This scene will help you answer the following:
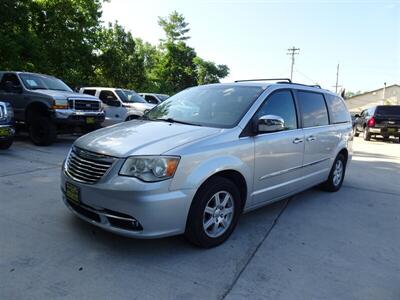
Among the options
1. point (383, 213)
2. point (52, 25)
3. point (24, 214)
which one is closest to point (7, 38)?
point (52, 25)

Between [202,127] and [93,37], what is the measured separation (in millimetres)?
21370

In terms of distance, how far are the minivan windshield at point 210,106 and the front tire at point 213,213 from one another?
2.29ft

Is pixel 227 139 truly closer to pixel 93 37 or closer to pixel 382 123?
pixel 382 123

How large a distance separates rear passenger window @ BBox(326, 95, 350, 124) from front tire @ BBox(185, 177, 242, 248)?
281 cm

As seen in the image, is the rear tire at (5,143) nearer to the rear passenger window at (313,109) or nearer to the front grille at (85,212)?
the front grille at (85,212)

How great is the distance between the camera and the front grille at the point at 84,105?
895cm

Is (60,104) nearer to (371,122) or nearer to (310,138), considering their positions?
(310,138)

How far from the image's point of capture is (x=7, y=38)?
15.6 metres

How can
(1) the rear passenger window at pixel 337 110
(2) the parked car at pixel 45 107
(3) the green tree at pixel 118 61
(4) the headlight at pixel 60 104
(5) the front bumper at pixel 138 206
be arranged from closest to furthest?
(5) the front bumper at pixel 138 206
(1) the rear passenger window at pixel 337 110
(4) the headlight at pixel 60 104
(2) the parked car at pixel 45 107
(3) the green tree at pixel 118 61

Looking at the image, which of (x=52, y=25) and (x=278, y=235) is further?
(x=52, y=25)

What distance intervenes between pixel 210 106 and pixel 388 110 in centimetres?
1623

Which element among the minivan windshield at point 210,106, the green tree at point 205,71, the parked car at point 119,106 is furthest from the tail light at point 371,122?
the green tree at point 205,71

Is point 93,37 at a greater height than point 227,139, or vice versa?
point 93,37

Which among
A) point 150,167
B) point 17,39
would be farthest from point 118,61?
point 150,167
